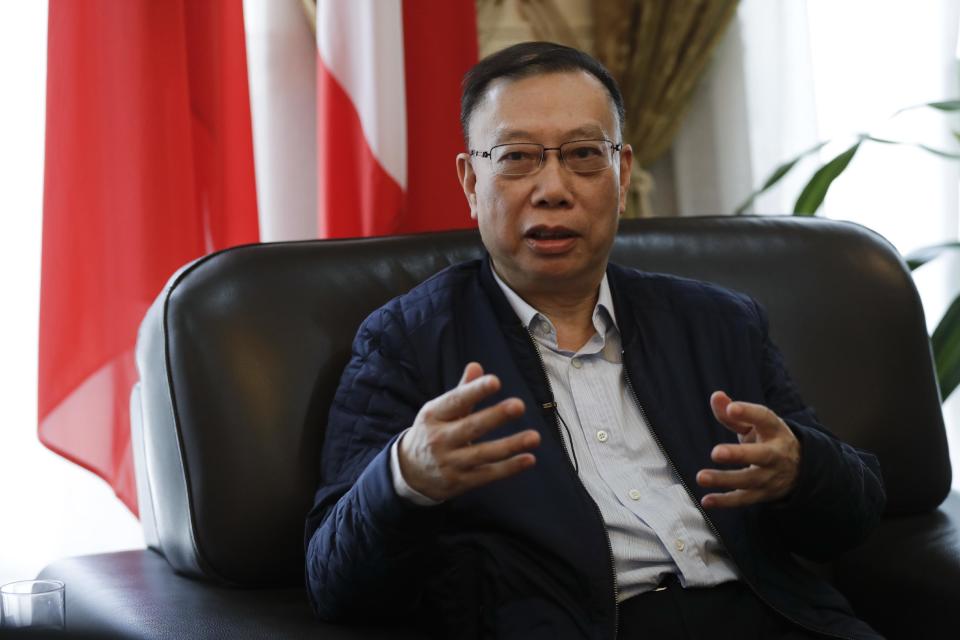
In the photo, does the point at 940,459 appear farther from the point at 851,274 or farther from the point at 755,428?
the point at 755,428

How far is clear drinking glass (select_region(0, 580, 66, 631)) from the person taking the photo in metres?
1.07

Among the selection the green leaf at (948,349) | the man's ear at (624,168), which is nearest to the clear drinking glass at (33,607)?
the man's ear at (624,168)

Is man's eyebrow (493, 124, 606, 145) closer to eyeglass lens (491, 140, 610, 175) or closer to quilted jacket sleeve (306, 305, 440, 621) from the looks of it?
eyeglass lens (491, 140, 610, 175)

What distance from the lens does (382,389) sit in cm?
149

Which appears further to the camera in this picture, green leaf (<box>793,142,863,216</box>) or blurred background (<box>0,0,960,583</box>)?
blurred background (<box>0,0,960,583</box>)

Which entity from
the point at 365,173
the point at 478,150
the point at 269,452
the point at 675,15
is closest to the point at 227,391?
the point at 269,452

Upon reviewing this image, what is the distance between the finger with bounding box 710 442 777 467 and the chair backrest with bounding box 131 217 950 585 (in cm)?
50

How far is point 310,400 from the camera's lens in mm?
1579

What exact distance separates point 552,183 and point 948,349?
1.01 meters


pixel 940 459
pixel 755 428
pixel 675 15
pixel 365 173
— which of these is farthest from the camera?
pixel 675 15

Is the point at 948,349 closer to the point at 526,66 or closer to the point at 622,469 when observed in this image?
the point at 622,469

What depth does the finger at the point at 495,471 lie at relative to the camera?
3.83ft

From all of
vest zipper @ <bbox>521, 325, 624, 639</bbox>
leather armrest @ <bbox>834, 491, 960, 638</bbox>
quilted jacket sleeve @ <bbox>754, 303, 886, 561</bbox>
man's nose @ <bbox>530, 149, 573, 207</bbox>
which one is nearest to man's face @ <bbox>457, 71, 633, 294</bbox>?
man's nose @ <bbox>530, 149, 573, 207</bbox>

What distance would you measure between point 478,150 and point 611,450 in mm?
464
